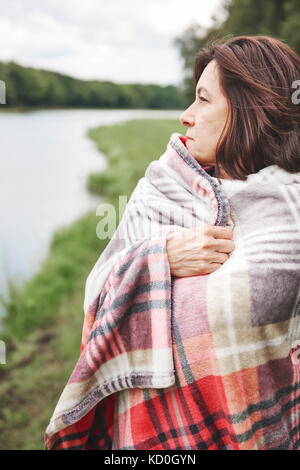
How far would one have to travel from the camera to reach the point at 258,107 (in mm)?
1191

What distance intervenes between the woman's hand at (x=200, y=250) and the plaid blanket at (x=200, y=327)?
28mm

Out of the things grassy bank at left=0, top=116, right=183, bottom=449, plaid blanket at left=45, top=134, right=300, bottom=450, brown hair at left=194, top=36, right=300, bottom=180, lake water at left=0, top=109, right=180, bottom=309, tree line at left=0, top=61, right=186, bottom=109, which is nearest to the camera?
plaid blanket at left=45, top=134, right=300, bottom=450

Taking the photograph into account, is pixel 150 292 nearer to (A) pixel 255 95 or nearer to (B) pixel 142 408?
(B) pixel 142 408

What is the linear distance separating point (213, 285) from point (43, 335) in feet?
10.6

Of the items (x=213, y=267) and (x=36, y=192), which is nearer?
(x=213, y=267)

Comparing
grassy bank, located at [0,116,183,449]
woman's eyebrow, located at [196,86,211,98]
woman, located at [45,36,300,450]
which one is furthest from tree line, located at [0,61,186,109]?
woman, located at [45,36,300,450]

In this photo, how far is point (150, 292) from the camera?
1106 millimetres

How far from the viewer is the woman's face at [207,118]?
1.23m

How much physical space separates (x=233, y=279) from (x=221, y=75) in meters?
0.69

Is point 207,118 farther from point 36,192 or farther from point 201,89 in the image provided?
point 36,192

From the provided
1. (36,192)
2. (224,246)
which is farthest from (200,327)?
(36,192)

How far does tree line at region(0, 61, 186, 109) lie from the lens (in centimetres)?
2359

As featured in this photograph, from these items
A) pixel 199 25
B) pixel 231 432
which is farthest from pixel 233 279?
pixel 199 25

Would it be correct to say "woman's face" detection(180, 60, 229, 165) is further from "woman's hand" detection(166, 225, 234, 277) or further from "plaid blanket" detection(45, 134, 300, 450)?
"woman's hand" detection(166, 225, 234, 277)
